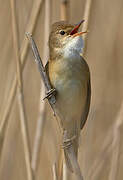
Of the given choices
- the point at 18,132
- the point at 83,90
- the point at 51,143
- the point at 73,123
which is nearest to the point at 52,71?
the point at 83,90

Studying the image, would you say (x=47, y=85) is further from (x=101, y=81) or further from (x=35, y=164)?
(x=101, y=81)

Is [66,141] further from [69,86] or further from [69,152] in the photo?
[69,86]

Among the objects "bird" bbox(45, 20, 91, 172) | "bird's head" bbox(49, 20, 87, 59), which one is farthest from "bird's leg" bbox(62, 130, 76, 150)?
"bird's head" bbox(49, 20, 87, 59)

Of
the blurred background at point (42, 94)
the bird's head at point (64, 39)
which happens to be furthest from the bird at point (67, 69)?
the blurred background at point (42, 94)

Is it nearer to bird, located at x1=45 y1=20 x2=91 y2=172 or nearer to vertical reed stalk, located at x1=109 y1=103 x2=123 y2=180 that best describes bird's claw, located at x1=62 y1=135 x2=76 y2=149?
bird, located at x1=45 y1=20 x2=91 y2=172

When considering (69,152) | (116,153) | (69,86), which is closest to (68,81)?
(69,86)

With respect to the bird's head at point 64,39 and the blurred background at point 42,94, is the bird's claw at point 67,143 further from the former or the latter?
the bird's head at point 64,39
